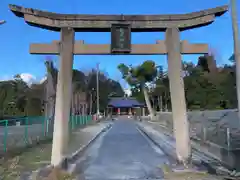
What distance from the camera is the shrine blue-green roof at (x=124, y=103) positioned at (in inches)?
3745

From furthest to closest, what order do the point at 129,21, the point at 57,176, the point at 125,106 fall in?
the point at 125,106, the point at 129,21, the point at 57,176

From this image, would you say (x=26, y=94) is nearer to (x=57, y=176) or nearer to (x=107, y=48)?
(x=107, y=48)

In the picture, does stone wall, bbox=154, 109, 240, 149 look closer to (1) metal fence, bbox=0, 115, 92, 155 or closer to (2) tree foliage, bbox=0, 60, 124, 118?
(1) metal fence, bbox=0, 115, 92, 155

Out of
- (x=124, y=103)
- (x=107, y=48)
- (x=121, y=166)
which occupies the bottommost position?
(x=121, y=166)

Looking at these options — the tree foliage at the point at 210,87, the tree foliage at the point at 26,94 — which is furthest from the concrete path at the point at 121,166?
the tree foliage at the point at 26,94

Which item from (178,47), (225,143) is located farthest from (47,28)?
(225,143)

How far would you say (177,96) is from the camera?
1148cm

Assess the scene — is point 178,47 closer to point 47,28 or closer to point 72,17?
point 72,17

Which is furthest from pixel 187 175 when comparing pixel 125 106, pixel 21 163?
pixel 125 106

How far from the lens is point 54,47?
1146 cm

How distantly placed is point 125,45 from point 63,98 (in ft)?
9.51

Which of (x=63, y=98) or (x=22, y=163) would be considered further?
(x=22, y=163)

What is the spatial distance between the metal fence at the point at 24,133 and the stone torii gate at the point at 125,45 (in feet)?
13.4

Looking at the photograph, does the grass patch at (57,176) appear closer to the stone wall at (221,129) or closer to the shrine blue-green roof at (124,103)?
the stone wall at (221,129)
